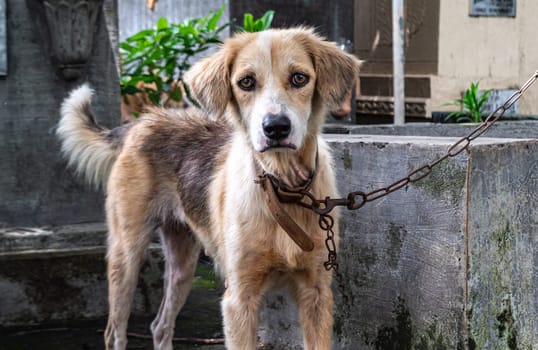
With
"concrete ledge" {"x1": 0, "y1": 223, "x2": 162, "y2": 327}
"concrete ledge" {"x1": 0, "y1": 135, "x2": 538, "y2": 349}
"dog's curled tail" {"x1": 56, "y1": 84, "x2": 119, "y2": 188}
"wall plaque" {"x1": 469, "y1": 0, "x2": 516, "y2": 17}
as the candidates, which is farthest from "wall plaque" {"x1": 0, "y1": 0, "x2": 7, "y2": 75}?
"wall plaque" {"x1": 469, "y1": 0, "x2": 516, "y2": 17}

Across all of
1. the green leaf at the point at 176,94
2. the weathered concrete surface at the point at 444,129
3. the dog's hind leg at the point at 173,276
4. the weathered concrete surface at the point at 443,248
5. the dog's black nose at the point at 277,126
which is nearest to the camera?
the dog's black nose at the point at 277,126

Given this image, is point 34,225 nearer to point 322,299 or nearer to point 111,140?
point 111,140

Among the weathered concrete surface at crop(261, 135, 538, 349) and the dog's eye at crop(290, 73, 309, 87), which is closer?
the dog's eye at crop(290, 73, 309, 87)

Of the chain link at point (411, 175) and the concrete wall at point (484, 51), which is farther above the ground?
the concrete wall at point (484, 51)

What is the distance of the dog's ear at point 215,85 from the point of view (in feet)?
12.7

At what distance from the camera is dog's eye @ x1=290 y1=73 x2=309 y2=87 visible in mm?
3670

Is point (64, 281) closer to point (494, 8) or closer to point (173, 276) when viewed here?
point (173, 276)

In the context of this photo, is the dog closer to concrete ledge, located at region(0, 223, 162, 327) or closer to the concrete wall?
concrete ledge, located at region(0, 223, 162, 327)

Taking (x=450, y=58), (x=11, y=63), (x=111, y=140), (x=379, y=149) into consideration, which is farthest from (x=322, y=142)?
(x=450, y=58)

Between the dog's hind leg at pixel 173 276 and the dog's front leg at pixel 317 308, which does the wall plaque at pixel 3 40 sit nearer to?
the dog's hind leg at pixel 173 276

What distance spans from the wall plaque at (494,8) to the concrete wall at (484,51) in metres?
0.07

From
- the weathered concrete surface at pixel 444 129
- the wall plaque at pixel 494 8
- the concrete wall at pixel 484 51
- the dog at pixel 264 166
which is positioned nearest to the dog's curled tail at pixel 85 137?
the dog at pixel 264 166

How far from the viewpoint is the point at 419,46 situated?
11594mm

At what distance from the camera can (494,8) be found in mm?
11617
